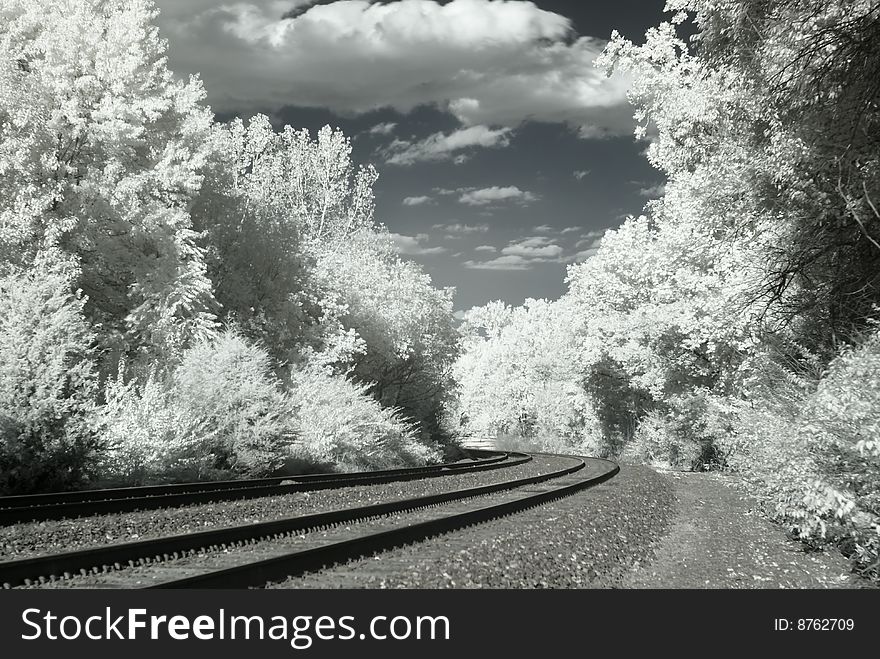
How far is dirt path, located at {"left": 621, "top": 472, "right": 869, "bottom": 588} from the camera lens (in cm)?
937

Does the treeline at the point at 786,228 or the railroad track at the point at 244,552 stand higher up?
the treeline at the point at 786,228

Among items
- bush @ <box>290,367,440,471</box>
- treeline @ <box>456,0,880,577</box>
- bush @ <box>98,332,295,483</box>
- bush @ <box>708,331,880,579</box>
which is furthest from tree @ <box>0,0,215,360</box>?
bush @ <box>708,331,880,579</box>

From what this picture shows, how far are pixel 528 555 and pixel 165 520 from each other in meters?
5.67

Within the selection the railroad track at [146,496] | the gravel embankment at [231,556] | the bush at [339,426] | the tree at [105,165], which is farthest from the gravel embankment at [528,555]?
the tree at [105,165]

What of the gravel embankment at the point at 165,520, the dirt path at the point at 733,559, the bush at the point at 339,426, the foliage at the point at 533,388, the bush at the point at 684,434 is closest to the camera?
the dirt path at the point at 733,559

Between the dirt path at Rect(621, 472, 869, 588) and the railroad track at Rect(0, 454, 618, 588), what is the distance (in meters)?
3.19

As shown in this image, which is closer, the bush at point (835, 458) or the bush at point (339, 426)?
the bush at point (835, 458)

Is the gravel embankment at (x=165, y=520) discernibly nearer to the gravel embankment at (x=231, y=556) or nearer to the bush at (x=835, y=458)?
the gravel embankment at (x=231, y=556)

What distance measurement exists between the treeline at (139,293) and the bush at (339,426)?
8cm

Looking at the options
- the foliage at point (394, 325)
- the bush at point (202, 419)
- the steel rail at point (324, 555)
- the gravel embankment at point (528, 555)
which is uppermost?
the foliage at point (394, 325)

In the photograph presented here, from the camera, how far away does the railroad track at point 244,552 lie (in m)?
7.28

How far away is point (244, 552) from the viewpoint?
30.6 feet
